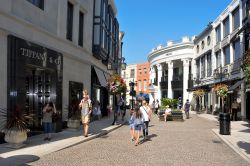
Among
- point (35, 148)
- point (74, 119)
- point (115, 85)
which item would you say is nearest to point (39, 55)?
point (74, 119)

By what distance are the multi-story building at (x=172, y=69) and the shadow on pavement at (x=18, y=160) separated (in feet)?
150

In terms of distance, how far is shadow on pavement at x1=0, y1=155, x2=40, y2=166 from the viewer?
8788 mm

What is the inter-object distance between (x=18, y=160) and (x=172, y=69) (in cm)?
5323

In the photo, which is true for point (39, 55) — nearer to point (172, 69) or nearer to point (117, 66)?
point (117, 66)

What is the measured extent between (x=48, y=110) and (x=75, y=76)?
24.7 ft

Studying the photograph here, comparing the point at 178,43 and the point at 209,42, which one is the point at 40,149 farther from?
the point at 178,43

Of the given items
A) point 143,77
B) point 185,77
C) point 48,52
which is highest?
point 143,77

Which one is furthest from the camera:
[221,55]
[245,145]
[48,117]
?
[221,55]

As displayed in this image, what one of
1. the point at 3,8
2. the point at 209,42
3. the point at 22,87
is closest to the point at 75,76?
the point at 22,87

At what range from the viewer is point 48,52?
15648 mm

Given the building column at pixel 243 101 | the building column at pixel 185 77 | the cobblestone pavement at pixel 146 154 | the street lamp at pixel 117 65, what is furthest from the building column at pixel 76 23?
the building column at pixel 185 77

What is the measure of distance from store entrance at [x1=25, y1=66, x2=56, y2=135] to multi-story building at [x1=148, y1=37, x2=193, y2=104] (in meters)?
39.2

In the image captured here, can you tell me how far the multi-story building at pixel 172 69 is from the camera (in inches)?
2154

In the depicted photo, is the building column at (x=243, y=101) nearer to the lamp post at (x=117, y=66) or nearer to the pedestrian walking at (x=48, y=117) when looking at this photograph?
the lamp post at (x=117, y=66)
